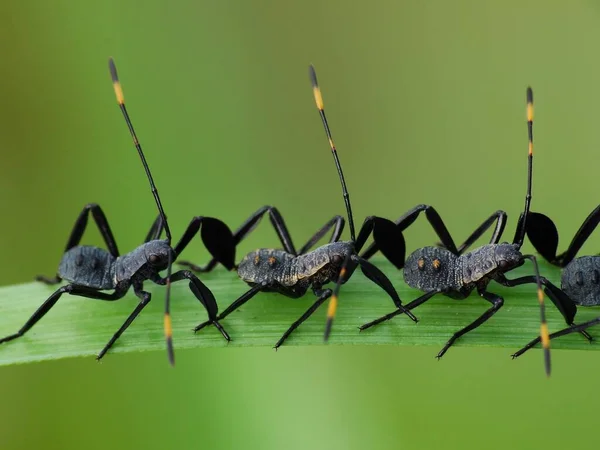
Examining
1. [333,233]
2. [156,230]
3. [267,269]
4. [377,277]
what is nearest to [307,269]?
[267,269]

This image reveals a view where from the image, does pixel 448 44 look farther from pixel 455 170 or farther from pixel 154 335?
pixel 154 335

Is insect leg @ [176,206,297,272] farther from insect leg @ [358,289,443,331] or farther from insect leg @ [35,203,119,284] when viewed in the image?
insect leg @ [358,289,443,331]

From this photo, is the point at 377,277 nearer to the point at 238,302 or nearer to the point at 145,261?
the point at 238,302

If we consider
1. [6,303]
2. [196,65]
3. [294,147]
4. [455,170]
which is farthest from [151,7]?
[455,170]

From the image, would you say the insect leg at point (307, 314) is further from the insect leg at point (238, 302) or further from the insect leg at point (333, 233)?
the insect leg at point (333, 233)

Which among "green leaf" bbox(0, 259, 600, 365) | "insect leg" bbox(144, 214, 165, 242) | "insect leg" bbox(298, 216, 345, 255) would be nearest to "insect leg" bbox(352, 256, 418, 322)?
"green leaf" bbox(0, 259, 600, 365)

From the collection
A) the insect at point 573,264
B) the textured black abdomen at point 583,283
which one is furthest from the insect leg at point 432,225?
the textured black abdomen at point 583,283

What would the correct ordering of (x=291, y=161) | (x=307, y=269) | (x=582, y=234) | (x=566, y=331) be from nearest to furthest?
1. (x=566, y=331)
2. (x=307, y=269)
3. (x=582, y=234)
4. (x=291, y=161)
